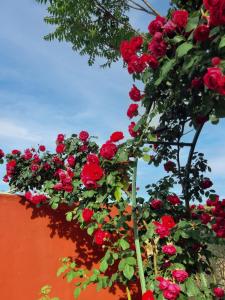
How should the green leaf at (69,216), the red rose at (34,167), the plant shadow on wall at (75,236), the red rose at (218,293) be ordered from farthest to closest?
1. the red rose at (34,167)
2. the plant shadow on wall at (75,236)
3. the green leaf at (69,216)
4. the red rose at (218,293)

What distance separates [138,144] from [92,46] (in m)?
3.74

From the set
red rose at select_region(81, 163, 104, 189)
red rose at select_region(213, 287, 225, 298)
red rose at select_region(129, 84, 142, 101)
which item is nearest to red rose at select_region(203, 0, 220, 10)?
red rose at select_region(129, 84, 142, 101)

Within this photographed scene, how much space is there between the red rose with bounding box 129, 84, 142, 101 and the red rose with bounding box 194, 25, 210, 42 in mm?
907

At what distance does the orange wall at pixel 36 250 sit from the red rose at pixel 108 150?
1.82m

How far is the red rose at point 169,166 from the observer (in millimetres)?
4461

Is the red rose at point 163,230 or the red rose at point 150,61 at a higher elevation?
the red rose at point 150,61

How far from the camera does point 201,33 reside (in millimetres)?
2254

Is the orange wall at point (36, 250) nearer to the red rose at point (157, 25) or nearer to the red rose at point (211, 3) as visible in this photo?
the red rose at point (157, 25)

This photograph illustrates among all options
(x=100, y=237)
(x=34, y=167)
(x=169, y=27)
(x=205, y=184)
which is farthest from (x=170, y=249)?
(x=34, y=167)

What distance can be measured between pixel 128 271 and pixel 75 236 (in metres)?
1.36

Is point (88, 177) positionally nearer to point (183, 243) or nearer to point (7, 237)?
point (183, 243)

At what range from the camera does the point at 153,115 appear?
10.2 ft

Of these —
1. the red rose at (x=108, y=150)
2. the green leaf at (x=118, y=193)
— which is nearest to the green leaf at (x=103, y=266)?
the green leaf at (x=118, y=193)

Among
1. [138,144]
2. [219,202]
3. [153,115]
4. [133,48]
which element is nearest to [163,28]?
[133,48]
